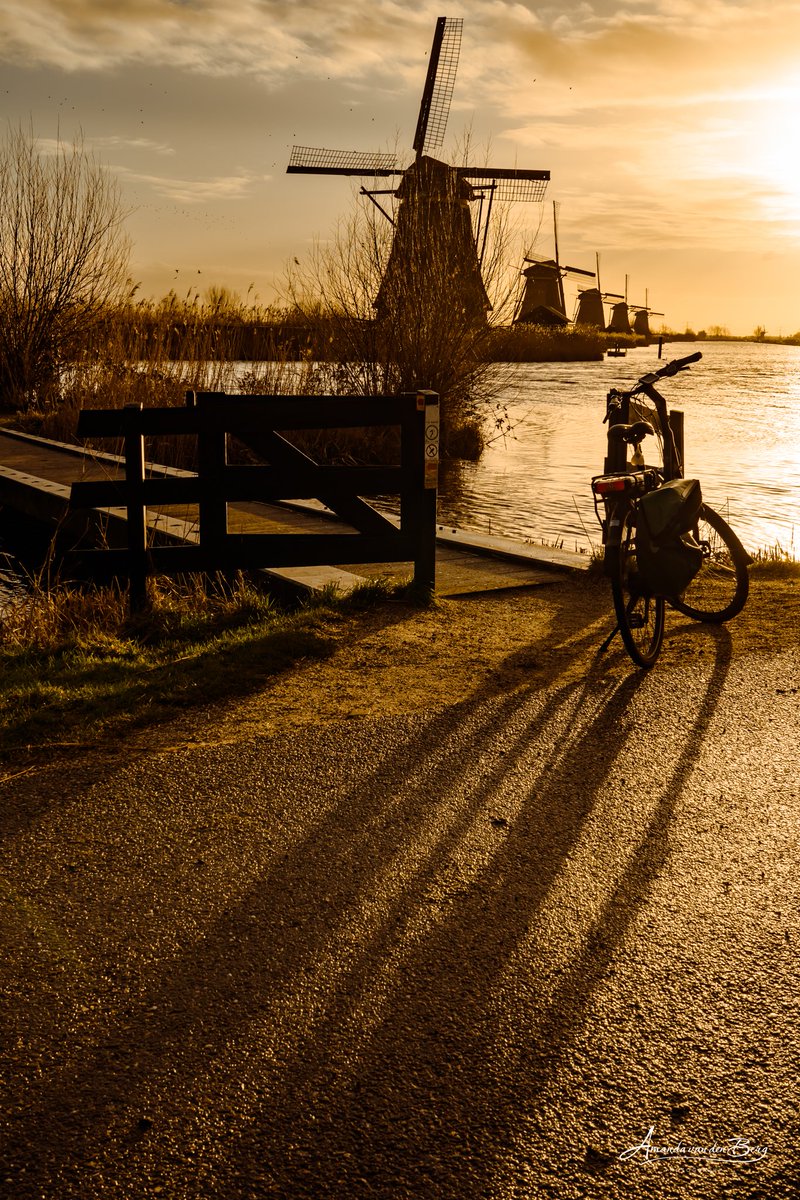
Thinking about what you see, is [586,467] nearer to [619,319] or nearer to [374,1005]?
[374,1005]

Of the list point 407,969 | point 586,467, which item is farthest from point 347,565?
point 586,467

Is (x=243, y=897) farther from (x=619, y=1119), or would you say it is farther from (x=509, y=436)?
(x=509, y=436)

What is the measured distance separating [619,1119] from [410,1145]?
18.8 inches

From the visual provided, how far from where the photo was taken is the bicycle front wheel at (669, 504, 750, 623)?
23.8ft

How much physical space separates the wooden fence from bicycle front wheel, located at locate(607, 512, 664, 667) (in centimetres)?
189

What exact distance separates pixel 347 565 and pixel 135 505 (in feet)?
7.13

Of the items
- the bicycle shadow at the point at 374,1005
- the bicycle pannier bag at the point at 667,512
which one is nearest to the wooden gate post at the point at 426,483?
the bicycle pannier bag at the point at 667,512

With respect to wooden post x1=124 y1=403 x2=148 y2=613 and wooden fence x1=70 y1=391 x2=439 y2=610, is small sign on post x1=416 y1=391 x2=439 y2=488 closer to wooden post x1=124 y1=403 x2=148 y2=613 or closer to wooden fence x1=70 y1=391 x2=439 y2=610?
wooden fence x1=70 y1=391 x2=439 y2=610

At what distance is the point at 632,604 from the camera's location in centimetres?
634

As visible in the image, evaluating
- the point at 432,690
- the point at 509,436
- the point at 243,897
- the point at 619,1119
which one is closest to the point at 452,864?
the point at 243,897

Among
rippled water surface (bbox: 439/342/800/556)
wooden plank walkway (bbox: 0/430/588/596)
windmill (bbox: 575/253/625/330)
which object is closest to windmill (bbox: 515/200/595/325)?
windmill (bbox: 575/253/625/330)

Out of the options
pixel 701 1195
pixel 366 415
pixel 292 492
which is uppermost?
pixel 366 415

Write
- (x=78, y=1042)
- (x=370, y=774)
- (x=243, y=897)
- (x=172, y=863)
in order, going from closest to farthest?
1. (x=78, y=1042)
2. (x=243, y=897)
3. (x=172, y=863)
4. (x=370, y=774)

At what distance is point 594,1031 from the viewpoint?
2.88 m
